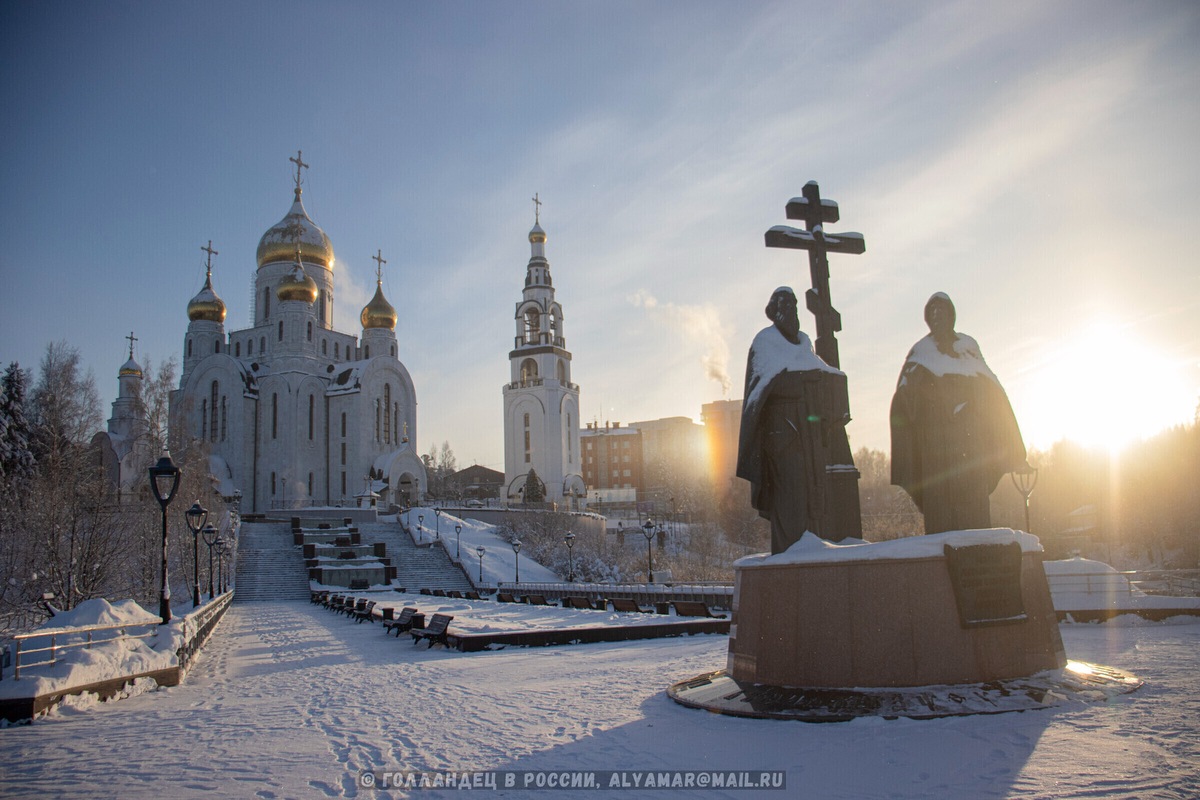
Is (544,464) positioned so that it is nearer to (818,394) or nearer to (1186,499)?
(1186,499)

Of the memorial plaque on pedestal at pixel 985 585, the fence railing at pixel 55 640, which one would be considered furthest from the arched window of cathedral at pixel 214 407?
the memorial plaque on pedestal at pixel 985 585

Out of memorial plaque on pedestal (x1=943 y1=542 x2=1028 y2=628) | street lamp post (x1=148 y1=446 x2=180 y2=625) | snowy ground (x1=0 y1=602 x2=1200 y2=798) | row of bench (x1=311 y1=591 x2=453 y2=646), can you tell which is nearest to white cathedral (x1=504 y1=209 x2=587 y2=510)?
row of bench (x1=311 y1=591 x2=453 y2=646)

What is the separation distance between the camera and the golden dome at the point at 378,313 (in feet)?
177

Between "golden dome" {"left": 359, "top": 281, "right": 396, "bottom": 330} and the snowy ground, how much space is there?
47345 mm

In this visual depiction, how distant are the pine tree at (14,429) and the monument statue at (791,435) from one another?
3128 centimetres

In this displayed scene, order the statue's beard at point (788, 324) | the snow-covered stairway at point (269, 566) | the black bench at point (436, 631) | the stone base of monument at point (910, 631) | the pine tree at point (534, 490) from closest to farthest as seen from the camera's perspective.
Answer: the stone base of monument at point (910, 631) → the statue's beard at point (788, 324) → the black bench at point (436, 631) → the snow-covered stairway at point (269, 566) → the pine tree at point (534, 490)

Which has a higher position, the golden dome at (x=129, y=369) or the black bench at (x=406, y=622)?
the golden dome at (x=129, y=369)

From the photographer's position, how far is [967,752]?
13.7 feet

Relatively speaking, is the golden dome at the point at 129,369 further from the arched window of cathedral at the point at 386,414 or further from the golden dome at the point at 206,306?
the arched window of cathedral at the point at 386,414

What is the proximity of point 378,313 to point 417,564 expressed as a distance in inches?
1040

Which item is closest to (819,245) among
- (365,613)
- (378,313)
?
(365,613)

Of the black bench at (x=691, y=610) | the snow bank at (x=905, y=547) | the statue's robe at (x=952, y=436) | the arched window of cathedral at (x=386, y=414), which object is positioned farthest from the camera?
the arched window of cathedral at (x=386, y=414)

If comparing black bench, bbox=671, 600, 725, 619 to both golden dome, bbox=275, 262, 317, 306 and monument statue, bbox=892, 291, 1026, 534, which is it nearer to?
monument statue, bbox=892, 291, 1026, 534

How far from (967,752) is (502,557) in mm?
31374
